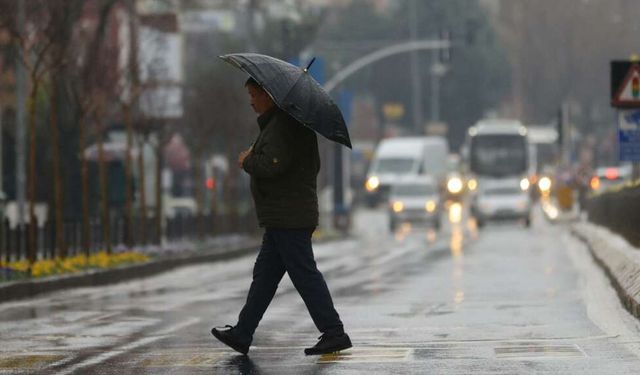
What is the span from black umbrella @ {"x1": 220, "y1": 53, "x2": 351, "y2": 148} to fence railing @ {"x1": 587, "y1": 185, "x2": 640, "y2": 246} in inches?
371

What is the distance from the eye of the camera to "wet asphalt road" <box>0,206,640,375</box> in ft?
40.6

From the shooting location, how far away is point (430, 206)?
61.1m

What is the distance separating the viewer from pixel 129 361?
12898 millimetres

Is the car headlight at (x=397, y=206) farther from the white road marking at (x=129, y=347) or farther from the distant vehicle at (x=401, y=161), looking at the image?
the white road marking at (x=129, y=347)

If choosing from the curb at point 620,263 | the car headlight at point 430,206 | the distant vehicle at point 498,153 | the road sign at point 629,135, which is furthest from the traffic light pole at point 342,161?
the road sign at point 629,135

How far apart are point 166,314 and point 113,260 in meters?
11.2

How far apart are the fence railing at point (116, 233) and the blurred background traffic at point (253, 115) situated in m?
0.09

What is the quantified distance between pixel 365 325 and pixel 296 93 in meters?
3.77

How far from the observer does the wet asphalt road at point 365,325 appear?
12.4 m

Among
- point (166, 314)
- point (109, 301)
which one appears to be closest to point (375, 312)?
point (166, 314)

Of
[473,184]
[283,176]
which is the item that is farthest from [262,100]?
[473,184]

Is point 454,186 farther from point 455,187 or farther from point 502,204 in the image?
point 502,204

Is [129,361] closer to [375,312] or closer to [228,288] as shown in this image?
[375,312]

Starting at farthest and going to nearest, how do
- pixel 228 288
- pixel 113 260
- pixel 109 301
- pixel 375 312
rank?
1. pixel 113 260
2. pixel 228 288
3. pixel 109 301
4. pixel 375 312
